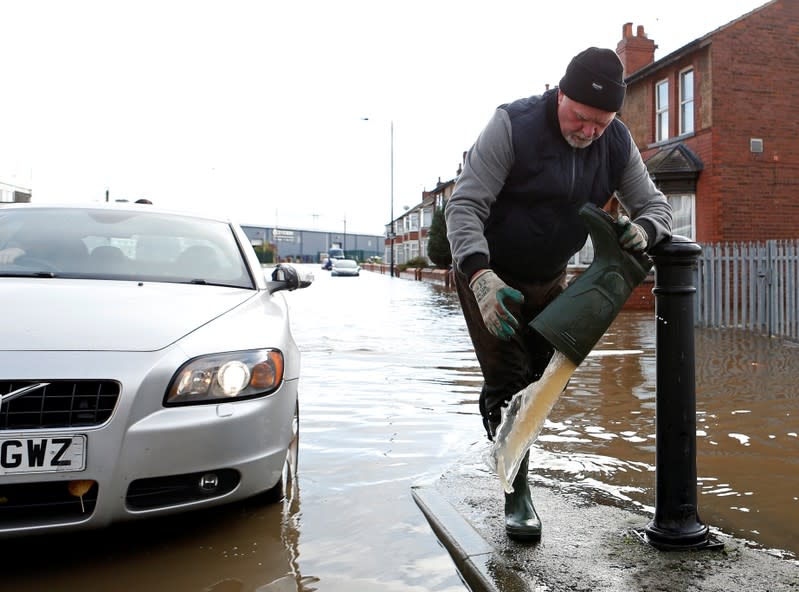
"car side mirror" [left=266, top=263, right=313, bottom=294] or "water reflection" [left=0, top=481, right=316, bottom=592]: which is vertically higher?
"car side mirror" [left=266, top=263, right=313, bottom=294]

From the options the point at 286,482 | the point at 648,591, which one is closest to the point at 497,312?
the point at 648,591

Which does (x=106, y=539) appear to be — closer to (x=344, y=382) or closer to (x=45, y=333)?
(x=45, y=333)

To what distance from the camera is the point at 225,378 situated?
299 centimetres

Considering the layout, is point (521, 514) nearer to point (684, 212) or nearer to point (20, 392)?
point (20, 392)

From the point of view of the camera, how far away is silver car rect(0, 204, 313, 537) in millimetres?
2654

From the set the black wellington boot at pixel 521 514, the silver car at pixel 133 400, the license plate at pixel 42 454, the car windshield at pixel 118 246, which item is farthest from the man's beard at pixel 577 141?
the license plate at pixel 42 454

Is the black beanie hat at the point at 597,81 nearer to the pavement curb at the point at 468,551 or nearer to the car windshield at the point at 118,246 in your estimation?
the pavement curb at the point at 468,551

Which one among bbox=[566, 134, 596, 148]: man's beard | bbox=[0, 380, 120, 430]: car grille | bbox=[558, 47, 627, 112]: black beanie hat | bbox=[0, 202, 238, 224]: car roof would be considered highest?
bbox=[558, 47, 627, 112]: black beanie hat

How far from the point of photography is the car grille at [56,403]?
2639 mm

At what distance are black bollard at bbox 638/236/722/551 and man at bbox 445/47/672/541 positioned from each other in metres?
0.13

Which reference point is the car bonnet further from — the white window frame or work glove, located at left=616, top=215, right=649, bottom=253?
the white window frame

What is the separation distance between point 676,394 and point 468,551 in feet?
3.28

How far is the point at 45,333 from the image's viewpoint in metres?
2.87

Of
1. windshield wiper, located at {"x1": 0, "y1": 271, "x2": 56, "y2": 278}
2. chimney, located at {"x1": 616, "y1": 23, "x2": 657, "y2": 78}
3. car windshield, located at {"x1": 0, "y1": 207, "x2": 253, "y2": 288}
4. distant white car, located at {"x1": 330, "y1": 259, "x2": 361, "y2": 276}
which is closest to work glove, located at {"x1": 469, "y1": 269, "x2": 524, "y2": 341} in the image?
car windshield, located at {"x1": 0, "y1": 207, "x2": 253, "y2": 288}
